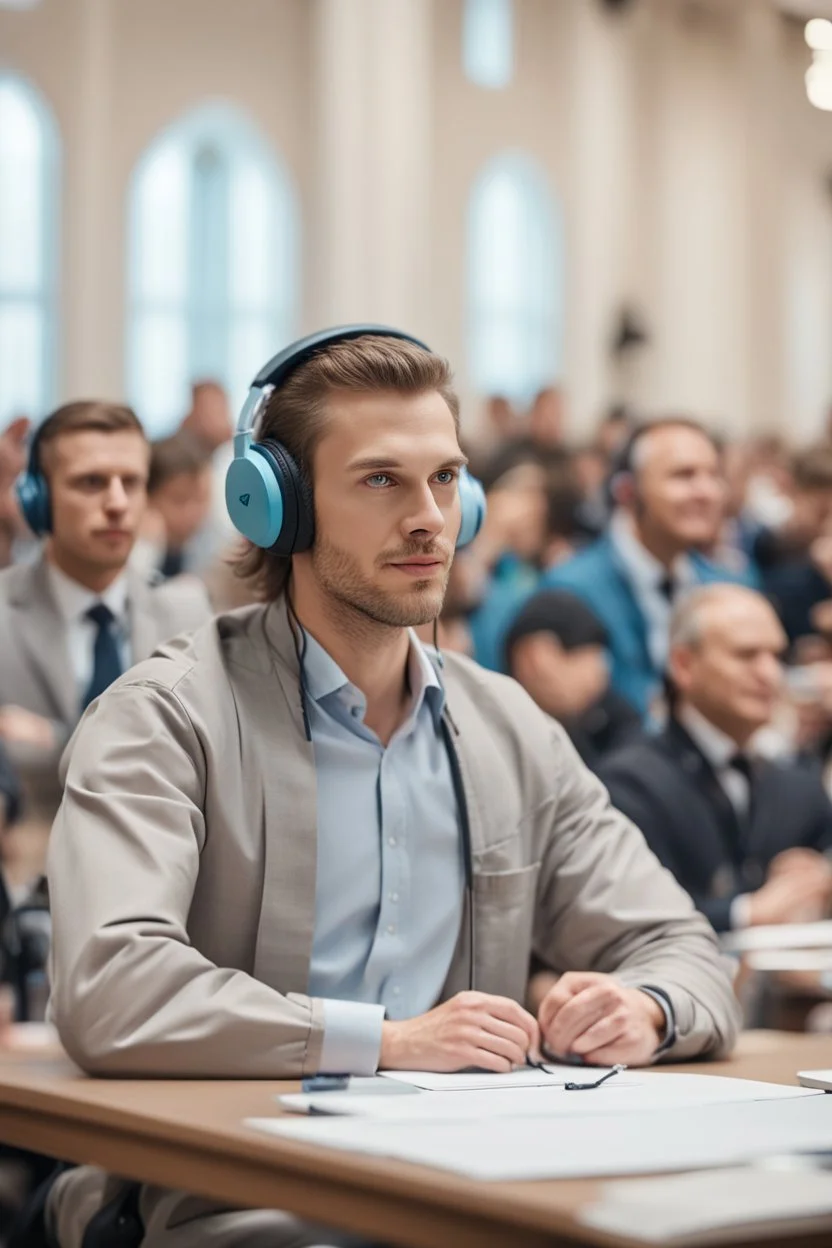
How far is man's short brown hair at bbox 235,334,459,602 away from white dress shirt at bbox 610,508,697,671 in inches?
124

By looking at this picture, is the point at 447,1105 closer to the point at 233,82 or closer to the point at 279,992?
the point at 279,992

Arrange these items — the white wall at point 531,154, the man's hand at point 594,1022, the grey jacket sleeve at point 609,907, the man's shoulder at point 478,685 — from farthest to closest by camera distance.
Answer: the white wall at point 531,154
the man's shoulder at point 478,685
the grey jacket sleeve at point 609,907
the man's hand at point 594,1022

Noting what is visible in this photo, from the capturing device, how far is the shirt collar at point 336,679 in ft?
7.36

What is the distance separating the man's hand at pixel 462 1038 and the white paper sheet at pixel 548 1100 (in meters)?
0.10

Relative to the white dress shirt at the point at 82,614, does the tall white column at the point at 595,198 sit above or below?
above

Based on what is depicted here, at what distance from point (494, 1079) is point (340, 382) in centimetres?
84

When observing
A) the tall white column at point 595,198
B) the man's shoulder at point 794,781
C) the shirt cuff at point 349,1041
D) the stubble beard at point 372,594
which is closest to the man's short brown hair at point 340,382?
the stubble beard at point 372,594

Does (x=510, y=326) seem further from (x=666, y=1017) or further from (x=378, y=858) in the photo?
(x=666, y=1017)

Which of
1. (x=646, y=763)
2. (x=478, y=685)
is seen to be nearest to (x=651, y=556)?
(x=646, y=763)

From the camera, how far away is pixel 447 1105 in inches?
66.0

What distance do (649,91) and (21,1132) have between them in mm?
15362

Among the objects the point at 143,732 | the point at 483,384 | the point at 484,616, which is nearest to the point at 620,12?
the point at 483,384

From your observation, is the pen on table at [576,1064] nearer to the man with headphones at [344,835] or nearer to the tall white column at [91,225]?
the man with headphones at [344,835]

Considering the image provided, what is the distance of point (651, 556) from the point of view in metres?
5.45
